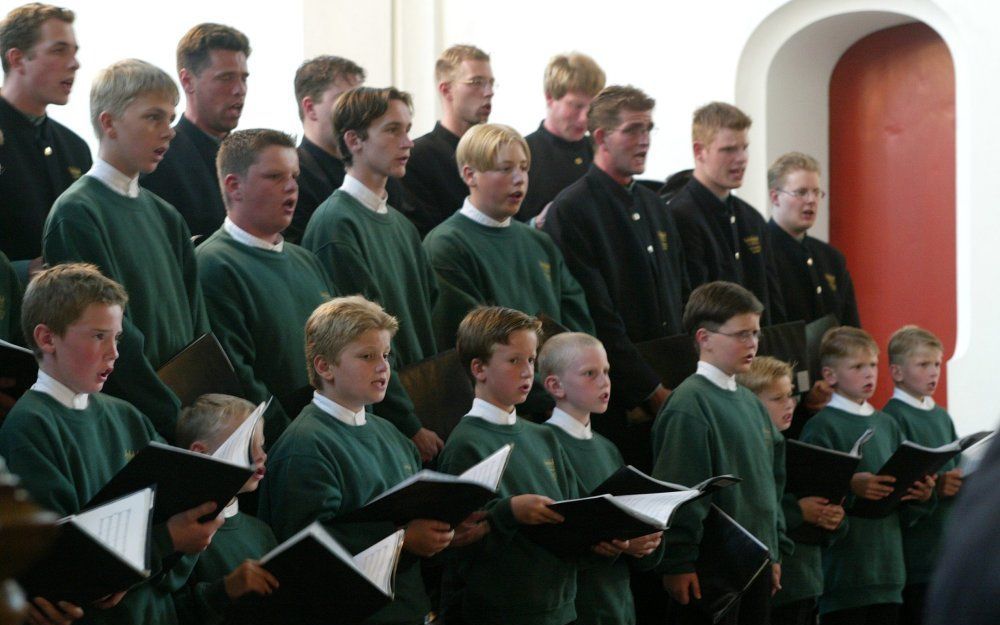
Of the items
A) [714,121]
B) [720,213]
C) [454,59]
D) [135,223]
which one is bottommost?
[720,213]

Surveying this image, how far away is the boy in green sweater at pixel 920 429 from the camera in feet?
17.5

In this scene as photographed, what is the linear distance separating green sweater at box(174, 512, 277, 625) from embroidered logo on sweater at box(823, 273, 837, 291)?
11.7 ft

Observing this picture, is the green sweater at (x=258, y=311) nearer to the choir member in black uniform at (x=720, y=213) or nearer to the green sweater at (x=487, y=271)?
the green sweater at (x=487, y=271)

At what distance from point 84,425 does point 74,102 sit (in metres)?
3.87

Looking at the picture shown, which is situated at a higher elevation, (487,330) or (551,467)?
(487,330)

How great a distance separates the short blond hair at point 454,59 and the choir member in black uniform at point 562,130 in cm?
45

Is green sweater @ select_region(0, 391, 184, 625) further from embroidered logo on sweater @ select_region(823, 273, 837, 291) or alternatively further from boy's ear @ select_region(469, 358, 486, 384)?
embroidered logo on sweater @ select_region(823, 273, 837, 291)

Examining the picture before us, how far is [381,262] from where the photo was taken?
4.14 m

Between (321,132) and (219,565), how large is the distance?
2.27 m

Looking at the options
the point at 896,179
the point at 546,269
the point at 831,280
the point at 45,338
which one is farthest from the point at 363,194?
the point at 896,179

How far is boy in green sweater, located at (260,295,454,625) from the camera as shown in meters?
3.28

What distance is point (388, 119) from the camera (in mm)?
4309

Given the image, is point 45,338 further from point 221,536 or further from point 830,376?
point 830,376

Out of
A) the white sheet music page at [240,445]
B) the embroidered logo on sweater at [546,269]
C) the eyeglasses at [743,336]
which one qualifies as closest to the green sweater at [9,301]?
the white sheet music page at [240,445]
